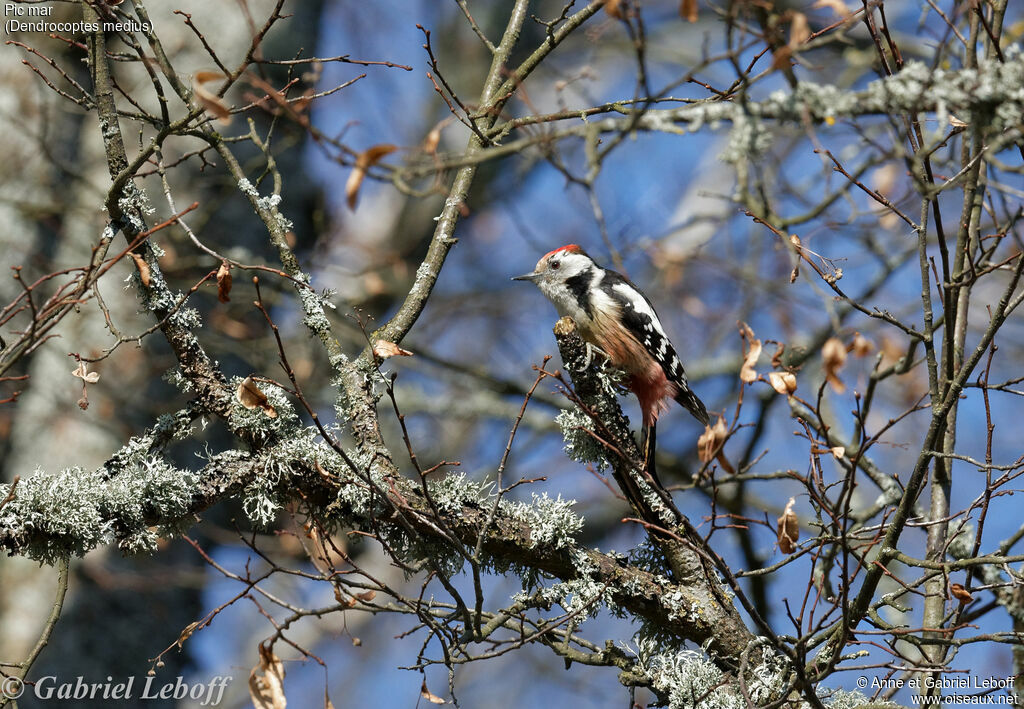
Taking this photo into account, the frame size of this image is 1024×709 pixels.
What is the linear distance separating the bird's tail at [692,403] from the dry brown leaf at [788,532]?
154 cm

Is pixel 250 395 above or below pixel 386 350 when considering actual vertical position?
below

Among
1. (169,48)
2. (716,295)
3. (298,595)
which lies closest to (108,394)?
(169,48)

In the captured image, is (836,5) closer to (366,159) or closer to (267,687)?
(366,159)

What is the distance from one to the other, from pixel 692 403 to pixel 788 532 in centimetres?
165

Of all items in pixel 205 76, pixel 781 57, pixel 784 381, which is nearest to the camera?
pixel 781 57

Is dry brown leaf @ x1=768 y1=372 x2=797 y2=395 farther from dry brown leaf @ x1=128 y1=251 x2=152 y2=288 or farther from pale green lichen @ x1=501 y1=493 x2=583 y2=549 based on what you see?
dry brown leaf @ x1=128 y1=251 x2=152 y2=288

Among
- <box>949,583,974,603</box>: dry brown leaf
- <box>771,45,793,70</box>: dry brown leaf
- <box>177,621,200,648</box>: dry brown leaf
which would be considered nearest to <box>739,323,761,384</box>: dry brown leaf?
<box>949,583,974,603</box>: dry brown leaf

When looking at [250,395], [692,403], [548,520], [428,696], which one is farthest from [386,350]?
[692,403]

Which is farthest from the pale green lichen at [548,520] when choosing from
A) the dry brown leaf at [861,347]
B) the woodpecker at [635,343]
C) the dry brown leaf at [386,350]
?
the woodpecker at [635,343]

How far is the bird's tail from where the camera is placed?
400 cm

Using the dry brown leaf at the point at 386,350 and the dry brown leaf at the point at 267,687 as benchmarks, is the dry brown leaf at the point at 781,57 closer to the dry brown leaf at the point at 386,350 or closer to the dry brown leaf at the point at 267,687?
the dry brown leaf at the point at 386,350

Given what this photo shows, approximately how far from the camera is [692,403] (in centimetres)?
407

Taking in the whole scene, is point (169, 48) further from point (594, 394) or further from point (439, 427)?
point (439, 427)

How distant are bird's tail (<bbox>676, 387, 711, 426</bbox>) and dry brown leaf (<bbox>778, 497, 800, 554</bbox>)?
1541 millimetres
